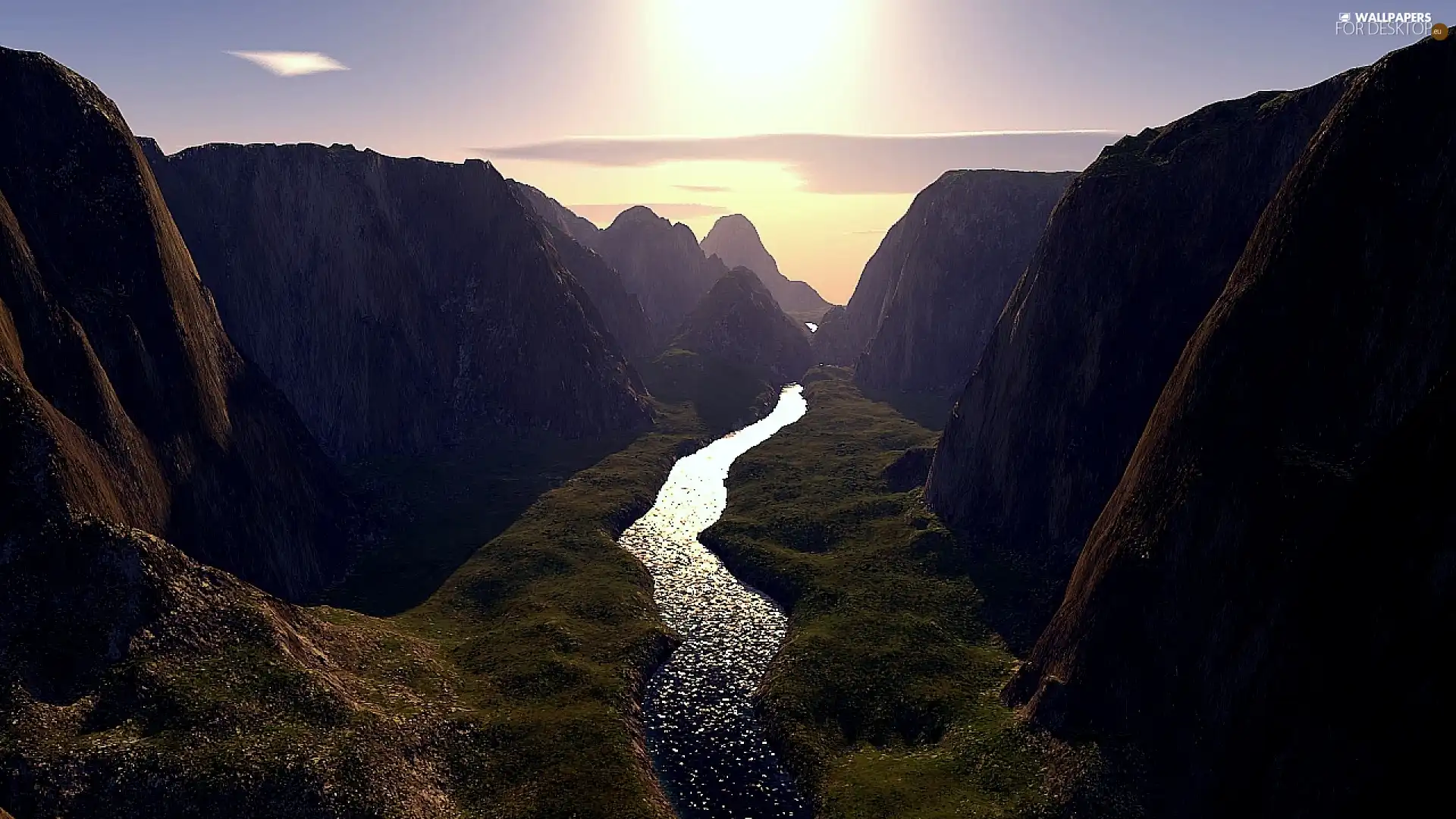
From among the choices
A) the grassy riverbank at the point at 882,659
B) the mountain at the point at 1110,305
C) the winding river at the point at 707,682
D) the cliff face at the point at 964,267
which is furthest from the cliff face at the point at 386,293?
the mountain at the point at 1110,305

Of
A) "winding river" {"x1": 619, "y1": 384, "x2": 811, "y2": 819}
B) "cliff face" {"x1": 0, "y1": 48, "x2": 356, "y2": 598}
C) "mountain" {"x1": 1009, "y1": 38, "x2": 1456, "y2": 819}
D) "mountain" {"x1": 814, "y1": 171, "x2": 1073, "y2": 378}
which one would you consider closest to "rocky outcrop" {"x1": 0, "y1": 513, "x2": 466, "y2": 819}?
"cliff face" {"x1": 0, "y1": 48, "x2": 356, "y2": 598}

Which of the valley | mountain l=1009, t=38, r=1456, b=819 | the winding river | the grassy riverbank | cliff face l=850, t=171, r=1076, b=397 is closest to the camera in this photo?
mountain l=1009, t=38, r=1456, b=819

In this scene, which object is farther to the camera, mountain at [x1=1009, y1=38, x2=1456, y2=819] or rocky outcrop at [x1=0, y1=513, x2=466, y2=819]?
rocky outcrop at [x1=0, y1=513, x2=466, y2=819]

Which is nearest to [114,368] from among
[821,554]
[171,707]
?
[171,707]

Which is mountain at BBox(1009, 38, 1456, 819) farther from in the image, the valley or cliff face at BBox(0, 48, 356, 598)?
cliff face at BBox(0, 48, 356, 598)

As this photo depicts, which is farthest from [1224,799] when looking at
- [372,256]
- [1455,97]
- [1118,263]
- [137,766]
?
A: [372,256]

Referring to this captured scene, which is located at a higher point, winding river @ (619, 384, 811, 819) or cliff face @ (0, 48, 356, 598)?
cliff face @ (0, 48, 356, 598)

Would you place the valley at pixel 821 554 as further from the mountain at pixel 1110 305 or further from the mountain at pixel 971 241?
the mountain at pixel 971 241

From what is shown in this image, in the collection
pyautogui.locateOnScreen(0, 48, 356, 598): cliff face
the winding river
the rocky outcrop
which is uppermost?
pyautogui.locateOnScreen(0, 48, 356, 598): cliff face
